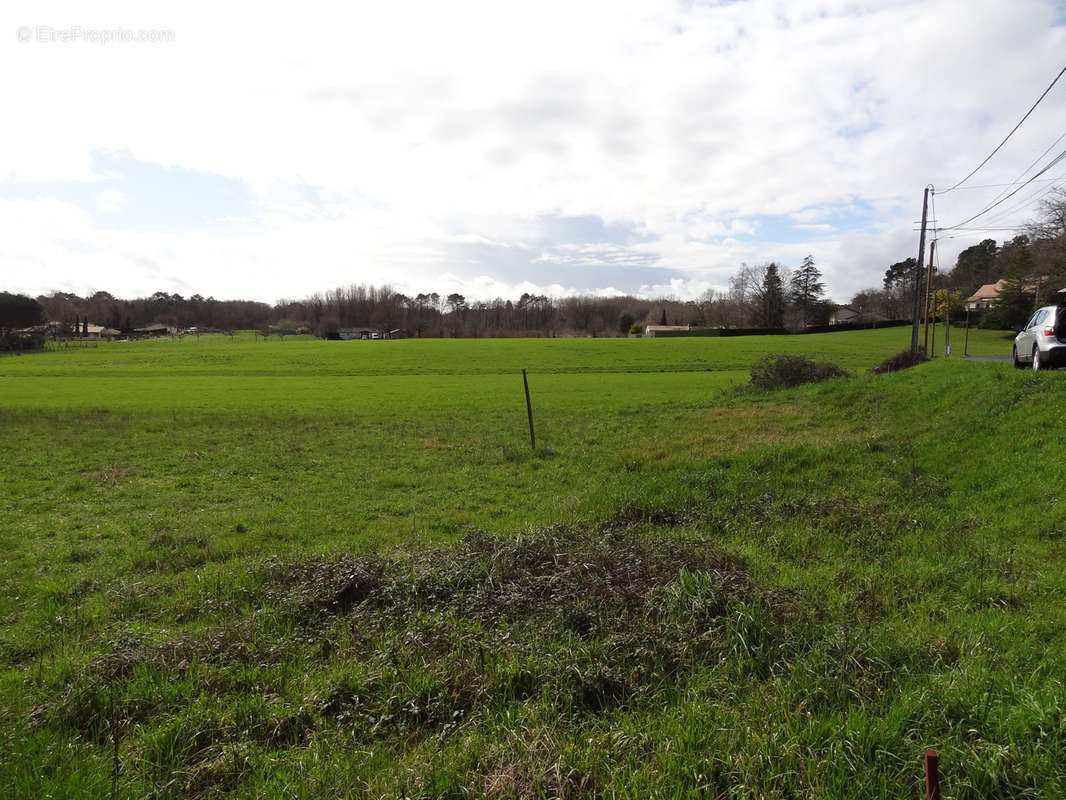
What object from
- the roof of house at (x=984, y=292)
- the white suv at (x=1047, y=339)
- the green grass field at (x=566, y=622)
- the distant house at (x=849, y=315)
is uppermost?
the roof of house at (x=984, y=292)

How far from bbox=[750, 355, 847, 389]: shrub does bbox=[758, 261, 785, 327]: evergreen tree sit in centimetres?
9335

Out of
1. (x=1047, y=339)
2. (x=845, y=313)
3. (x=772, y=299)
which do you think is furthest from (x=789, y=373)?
(x=845, y=313)

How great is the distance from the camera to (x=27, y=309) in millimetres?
93875

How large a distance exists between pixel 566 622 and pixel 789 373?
2520 centimetres

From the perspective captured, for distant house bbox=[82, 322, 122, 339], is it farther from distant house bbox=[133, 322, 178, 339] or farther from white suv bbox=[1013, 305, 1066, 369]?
white suv bbox=[1013, 305, 1066, 369]

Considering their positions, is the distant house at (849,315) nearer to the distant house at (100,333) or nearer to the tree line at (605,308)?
the tree line at (605,308)

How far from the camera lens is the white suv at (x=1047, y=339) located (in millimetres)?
14867

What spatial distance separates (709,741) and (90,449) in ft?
68.1

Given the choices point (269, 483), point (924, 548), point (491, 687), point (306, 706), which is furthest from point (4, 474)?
point (924, 548)

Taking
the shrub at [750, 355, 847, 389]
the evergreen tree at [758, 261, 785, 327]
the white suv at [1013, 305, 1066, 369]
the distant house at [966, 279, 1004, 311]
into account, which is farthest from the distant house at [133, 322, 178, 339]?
the distant house at [966, 279, 1004, 311]

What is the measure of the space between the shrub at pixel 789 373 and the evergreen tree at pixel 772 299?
9335cm

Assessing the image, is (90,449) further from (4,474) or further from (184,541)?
(184,541)

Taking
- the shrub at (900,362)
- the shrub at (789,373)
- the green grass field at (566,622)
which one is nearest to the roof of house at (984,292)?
the shrub at (900,362)

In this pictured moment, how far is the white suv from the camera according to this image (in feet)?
48.8
